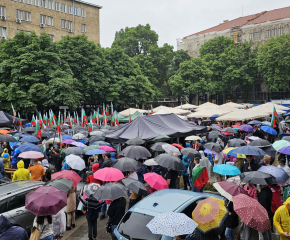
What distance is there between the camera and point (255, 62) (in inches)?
2045

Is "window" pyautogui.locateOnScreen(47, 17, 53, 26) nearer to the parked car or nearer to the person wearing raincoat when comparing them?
the parked car

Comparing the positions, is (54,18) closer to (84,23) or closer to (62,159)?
(84,23)

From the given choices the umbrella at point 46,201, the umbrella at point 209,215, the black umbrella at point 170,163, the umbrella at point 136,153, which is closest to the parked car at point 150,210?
the umbrella at point 209,215

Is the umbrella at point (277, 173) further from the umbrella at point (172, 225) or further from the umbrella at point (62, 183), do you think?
the umbrella at point (62, 183)

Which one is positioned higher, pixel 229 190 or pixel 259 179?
pixel 259 179

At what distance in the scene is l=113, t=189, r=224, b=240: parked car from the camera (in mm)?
5652

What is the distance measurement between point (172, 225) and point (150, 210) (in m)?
1.24

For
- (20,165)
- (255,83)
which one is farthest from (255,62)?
(20,165)

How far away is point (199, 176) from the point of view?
30.1 feet

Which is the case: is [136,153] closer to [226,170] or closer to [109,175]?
[109,175]

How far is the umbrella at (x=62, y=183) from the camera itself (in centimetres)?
703

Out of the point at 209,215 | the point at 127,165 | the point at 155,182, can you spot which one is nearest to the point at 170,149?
the point at 127,165

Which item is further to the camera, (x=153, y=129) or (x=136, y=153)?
(x=153, y=129)

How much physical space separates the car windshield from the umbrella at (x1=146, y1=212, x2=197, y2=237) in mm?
719
